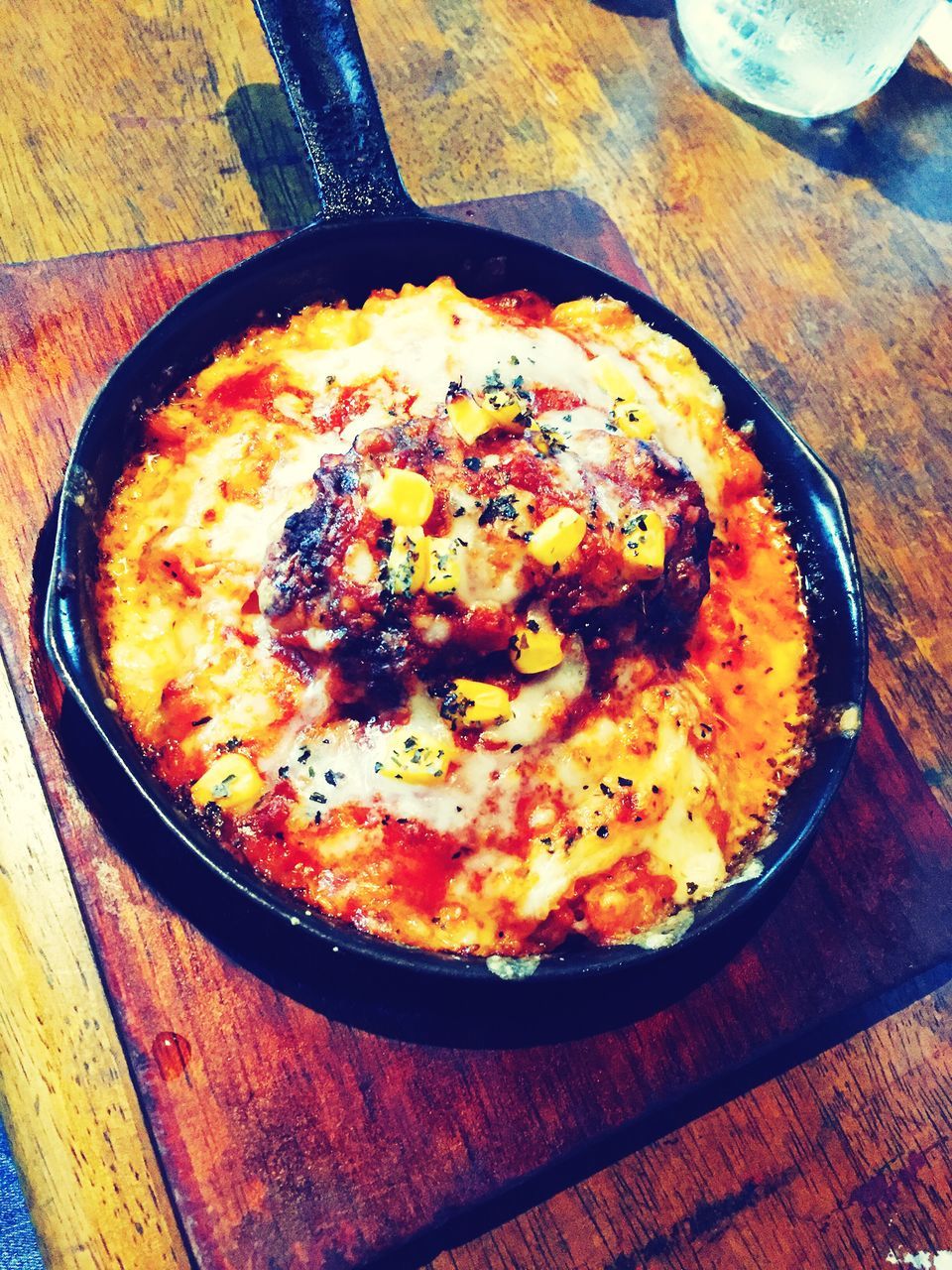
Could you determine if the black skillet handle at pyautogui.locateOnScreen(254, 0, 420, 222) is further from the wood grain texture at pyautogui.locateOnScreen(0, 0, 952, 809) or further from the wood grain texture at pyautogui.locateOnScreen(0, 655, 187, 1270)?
the wood grain texture at pyautogui.locateOnScreen(0, 655, 187, 1270)

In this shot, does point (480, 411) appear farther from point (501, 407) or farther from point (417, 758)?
point (417, 758)

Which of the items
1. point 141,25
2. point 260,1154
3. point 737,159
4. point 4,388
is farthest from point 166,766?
point 737,159

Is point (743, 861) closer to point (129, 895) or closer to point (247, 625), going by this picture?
point (247, 625)

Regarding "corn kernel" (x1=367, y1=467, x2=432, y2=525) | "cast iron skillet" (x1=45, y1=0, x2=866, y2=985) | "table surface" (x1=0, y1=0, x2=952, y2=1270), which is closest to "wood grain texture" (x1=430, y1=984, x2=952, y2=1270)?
"table surface" (x1=0, y1=0, x2=952, y2=1270)

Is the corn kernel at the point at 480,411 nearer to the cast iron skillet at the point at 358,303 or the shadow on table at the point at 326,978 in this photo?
the cast iron skillet at the point at 358,303

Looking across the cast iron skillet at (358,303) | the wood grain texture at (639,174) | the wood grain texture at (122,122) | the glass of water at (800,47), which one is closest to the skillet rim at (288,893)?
→ the cast iron skillet at (358,303)

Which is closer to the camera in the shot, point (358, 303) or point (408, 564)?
point (408, 564)

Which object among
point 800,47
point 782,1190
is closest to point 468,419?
point 782,1190
